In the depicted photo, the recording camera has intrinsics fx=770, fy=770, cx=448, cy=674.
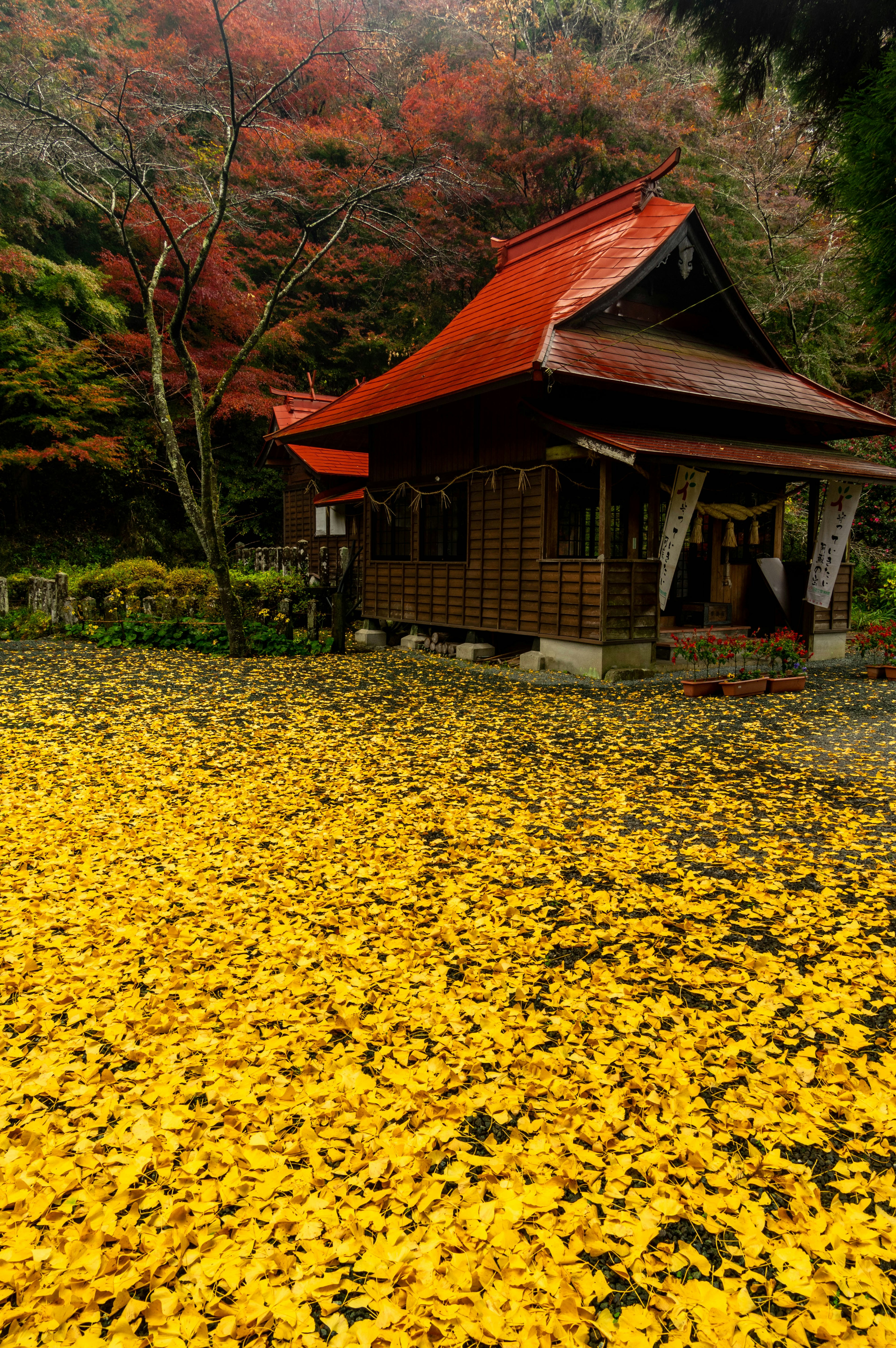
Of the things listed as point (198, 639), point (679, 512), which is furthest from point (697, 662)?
point (198, 639)

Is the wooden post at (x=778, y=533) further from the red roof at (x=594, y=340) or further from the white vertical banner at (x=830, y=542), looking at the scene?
the red roof at (x=594, y=340)

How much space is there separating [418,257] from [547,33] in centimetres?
845

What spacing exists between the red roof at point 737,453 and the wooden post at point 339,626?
14.5 feet

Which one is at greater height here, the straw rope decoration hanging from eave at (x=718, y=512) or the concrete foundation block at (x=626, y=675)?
the straw rope decoration hanging from eave at (x=718, y=512)

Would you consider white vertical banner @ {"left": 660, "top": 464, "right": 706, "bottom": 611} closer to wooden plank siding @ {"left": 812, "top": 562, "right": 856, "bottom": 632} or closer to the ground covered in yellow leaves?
wooden plank siding @ {"left": 812, "top": 562, "right": 856, "bottom": 632}

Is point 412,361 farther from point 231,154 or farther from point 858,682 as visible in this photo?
point 858,682

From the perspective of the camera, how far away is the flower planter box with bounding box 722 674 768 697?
9266 millimetres

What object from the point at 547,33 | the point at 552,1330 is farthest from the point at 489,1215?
the point at 547,33

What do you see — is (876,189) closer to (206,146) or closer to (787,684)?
(787,684)

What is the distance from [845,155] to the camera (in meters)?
4.48

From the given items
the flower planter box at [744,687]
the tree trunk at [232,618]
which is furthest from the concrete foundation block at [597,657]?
the tree trunk at [232,618]

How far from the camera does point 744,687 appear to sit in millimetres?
9336

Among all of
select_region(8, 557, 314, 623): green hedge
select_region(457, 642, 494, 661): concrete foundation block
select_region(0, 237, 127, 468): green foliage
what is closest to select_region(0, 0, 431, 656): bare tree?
select_region(8, 557, 314, 623): green hedge

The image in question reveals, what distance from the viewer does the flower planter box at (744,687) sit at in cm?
927
